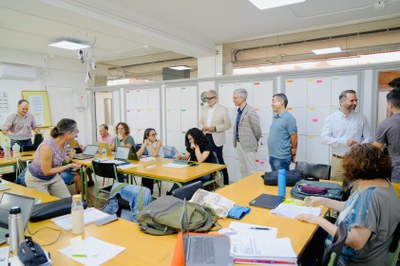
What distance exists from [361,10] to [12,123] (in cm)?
636

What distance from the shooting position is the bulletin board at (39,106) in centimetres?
688

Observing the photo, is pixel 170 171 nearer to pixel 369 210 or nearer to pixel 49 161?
pixel 49 161

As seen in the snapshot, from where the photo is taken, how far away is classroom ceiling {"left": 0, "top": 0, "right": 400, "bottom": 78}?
12.6 feet

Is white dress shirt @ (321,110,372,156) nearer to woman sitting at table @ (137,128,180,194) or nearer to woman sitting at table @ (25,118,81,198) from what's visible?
woman sitting at table @ (137,128,180,194)

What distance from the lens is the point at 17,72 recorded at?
6.51 m

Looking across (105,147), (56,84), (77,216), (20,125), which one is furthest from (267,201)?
(56,84)

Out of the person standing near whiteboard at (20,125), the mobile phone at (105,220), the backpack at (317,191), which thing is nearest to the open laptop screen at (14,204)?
the mobile phone at (105,220)

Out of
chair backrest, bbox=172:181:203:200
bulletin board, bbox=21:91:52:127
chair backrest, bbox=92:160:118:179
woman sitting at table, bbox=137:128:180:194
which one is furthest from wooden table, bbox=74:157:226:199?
bulletin board, bbox=21:91:52:127

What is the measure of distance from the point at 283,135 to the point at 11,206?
3.06 meters

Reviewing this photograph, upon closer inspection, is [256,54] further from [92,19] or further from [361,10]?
[92,19]

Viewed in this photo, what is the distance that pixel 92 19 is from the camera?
4.02 m

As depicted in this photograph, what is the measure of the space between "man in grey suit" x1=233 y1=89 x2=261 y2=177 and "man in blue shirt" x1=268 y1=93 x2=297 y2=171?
585 millimetres

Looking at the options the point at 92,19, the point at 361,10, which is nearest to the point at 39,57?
the point at 92,19

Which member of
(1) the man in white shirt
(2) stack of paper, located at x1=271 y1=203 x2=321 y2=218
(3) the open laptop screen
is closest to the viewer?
(3) the open laptop screen
